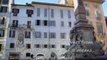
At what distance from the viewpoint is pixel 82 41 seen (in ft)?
60.8

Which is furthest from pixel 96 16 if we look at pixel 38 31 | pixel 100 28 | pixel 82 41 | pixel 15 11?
pixel 82 41

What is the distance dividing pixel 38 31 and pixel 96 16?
14287 millimetres

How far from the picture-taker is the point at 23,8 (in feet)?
132

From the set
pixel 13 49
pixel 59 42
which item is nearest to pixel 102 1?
pixel 59 42

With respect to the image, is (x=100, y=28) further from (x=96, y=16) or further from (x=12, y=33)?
(x=12, y=33)

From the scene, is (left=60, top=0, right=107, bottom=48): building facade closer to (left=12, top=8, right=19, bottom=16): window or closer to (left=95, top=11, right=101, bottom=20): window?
(left=95, top=11, right=101, bottom=20): window

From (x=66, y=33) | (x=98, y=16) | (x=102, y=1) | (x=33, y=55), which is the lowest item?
(x=33, y=55)

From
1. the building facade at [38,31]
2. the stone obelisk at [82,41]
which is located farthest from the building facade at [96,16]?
the stone obelisk at [82,41]

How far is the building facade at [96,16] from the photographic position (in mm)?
41656

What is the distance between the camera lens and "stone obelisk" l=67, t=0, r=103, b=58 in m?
17.4

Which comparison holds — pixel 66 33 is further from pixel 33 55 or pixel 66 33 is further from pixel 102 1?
pixel 102 1

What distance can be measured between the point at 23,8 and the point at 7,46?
915cm

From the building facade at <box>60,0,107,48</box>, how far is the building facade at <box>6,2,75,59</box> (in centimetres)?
430

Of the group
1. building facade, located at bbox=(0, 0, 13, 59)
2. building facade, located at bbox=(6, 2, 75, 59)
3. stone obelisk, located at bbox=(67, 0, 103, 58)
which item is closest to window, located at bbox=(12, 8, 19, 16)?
building facade, located at bbox=(6, 2, 75, 59)
